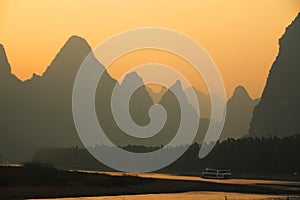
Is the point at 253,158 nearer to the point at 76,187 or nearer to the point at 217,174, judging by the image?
the point at 217,174

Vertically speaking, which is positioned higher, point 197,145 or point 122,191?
point 197,145

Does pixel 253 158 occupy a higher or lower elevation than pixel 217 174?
higher

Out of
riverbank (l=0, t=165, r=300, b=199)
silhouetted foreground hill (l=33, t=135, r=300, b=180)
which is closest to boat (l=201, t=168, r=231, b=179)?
silhouetted foreground hill (l=33, t=135, r=300, b=180)

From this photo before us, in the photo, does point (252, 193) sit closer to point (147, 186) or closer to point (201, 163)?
point (147, 186)

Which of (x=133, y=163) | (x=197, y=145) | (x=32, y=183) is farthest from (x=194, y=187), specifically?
(x=133, y=163)

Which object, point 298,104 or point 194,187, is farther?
point 298,104

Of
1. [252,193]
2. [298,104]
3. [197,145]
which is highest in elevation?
[298,104]

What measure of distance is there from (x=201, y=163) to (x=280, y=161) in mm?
33489

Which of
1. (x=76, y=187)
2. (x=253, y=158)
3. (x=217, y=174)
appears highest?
(x=253, y=158)

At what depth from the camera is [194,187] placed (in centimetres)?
7331

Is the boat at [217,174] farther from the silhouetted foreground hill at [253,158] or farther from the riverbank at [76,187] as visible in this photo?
the riverbank at [76,187]

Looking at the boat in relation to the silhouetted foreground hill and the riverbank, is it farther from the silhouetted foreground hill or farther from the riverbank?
the riverbank

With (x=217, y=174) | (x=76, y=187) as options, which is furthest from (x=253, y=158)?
(x=76, y=187)

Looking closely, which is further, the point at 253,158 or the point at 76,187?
the point at 253,158
